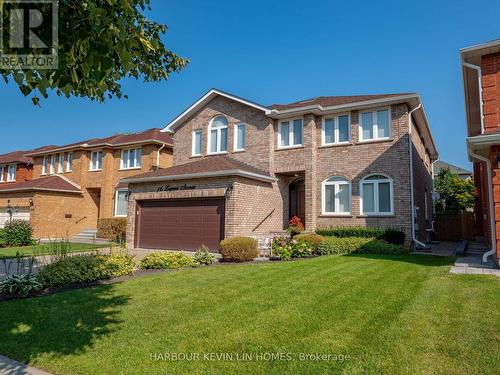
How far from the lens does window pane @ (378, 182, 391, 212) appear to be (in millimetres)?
14745

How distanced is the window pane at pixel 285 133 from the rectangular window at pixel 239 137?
2144 millimetres

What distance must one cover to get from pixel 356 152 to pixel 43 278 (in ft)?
42.5

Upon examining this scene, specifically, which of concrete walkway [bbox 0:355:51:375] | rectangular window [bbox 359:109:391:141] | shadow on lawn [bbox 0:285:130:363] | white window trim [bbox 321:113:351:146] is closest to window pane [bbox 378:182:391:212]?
rectangular window [bbox 359:109:391:141]

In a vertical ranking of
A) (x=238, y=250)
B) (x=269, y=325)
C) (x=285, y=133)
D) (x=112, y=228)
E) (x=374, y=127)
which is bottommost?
(x=269, y=325)

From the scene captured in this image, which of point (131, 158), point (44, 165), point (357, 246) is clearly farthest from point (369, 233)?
point (44, 165)

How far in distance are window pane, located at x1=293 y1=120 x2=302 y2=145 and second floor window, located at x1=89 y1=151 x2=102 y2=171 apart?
635 inches

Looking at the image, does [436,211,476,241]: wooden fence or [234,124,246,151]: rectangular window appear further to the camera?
[436,211,476,241]: wooden fence

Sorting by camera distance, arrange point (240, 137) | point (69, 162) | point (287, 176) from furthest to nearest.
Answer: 1. point (69, 162)
2. point (240, 137)
3. point (287, 176)

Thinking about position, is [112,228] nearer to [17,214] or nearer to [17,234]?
[17,234]

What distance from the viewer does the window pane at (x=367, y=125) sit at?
15477 millimetres

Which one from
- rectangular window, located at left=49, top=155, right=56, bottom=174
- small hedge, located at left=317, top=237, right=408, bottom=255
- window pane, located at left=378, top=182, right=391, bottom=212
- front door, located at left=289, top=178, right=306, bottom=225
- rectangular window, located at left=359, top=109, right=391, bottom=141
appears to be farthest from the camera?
rectangular window, located at left=49, top=155, right=56, bottom=174

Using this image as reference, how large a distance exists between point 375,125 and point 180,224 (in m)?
10.0

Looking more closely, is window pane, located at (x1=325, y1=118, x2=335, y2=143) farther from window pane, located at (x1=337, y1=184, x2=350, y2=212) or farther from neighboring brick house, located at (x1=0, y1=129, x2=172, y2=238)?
neighboring brick house, located at (x1=0, y1=129, x2=172, y2=238)

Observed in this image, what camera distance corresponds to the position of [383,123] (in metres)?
15.3
